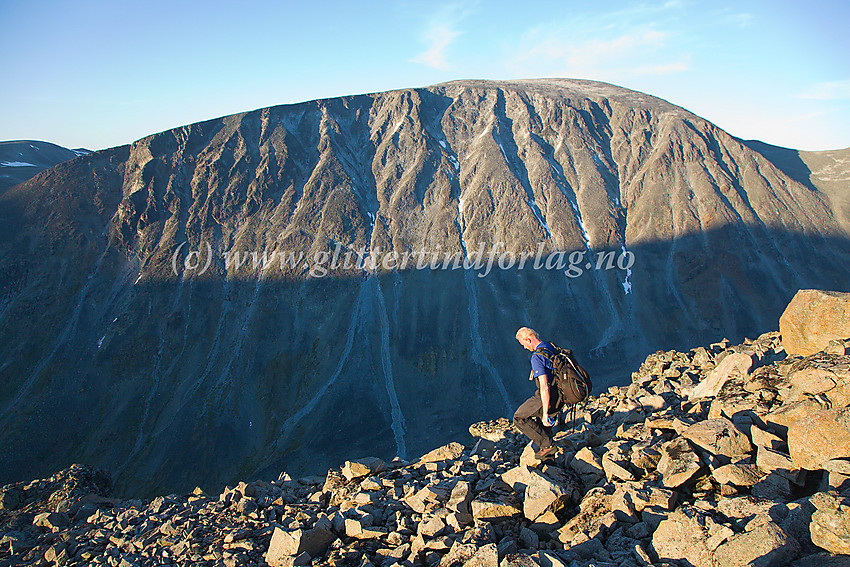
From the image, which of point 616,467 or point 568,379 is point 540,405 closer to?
point 568,379

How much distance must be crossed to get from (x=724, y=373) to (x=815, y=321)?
2193 millimetres

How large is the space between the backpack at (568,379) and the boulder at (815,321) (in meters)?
5.52

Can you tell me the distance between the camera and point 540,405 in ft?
24.7

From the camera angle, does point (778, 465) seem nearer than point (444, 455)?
Yes

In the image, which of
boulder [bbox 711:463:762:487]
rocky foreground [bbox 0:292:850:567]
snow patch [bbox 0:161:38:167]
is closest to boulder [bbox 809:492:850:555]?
rocky foreground [bbox 0:292:850:567]

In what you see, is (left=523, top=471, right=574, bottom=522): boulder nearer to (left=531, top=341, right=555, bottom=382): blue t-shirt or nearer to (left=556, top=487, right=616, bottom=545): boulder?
(left=556, top=487, right=616, bottom=545): boulder

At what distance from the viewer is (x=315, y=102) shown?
71.4 m

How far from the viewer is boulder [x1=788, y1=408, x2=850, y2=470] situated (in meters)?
5.57

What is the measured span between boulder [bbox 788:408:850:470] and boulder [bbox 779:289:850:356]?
4.38 m

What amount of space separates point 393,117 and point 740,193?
52345 millimetres

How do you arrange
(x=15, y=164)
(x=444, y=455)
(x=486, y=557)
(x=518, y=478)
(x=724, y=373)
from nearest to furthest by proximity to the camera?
(x=486, y=557) < (x=518, y=478) < (x=724, y=373) < (x=444, y=455) < (x=15, y=164)

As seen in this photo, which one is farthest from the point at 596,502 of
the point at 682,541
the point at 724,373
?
the point at 724,373

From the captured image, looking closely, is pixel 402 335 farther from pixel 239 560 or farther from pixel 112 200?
pixel 239 560

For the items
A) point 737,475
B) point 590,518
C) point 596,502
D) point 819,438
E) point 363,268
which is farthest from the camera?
point 363,268
